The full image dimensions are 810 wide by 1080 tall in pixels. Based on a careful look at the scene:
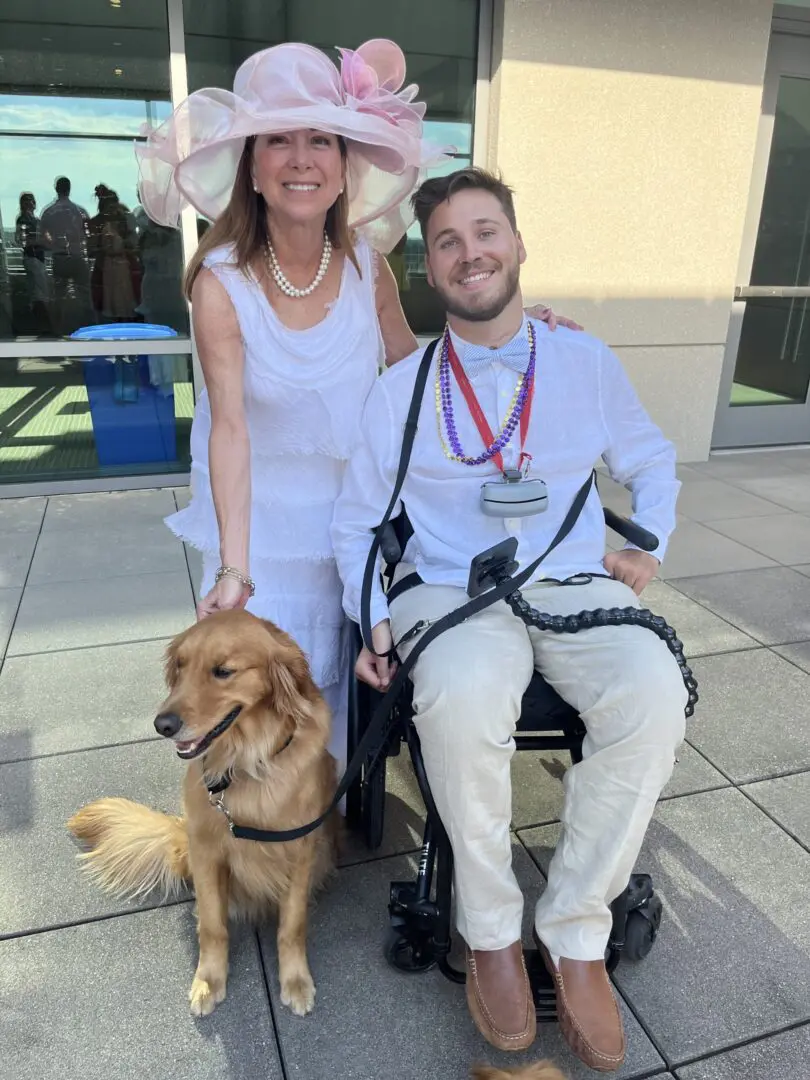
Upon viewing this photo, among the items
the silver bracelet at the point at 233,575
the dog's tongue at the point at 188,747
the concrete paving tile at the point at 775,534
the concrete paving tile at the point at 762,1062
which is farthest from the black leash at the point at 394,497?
the concrete paving tile at the point at 775,534

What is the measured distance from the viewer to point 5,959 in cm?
201

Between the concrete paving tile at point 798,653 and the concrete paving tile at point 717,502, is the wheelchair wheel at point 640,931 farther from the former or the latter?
the concrete paving tile at point 717,502

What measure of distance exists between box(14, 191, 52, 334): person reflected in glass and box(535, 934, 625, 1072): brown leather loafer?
5.60m

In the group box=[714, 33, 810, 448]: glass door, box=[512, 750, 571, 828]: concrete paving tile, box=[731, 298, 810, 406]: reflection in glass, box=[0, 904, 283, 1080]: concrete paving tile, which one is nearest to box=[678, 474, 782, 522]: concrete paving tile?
box=[714, 33, 810, 448]: glass door

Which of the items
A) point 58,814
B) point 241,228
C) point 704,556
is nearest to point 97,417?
point 58,814

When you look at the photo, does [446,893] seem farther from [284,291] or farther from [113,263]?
[113,263]

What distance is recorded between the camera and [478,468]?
2113 mm

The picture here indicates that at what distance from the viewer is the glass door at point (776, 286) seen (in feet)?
21.3

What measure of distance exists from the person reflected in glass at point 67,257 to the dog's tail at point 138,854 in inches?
180

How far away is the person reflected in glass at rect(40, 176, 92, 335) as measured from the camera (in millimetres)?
5680

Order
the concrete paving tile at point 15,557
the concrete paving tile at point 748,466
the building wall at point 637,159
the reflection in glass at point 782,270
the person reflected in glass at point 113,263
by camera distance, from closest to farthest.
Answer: the concrete paving tile at point 15,557, the building wall at point 637,159, the person reflected in glass at point 113,263, the concrete paving tile at point 748,466, the reflection in glass at point 782,270

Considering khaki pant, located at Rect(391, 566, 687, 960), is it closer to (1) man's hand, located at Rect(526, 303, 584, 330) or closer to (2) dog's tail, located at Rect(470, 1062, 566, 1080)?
(2) dog's tail, located at Rect(470, 1062, 566, 1080)

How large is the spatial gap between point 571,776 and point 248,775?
2.51 feet

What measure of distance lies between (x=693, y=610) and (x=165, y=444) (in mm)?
4086
